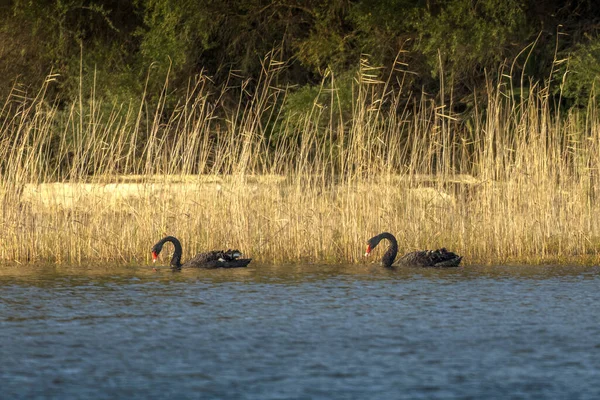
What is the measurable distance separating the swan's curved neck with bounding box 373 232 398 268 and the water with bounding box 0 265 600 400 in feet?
1.12

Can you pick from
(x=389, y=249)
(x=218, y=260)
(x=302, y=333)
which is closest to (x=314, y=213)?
(x=389, y=249)

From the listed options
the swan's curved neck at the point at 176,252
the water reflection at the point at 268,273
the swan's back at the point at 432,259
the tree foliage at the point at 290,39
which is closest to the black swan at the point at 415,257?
the swan's back at the point at 432,259

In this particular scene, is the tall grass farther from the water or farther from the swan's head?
the water

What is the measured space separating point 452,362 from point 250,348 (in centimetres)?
124

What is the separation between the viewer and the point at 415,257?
11.6 metres

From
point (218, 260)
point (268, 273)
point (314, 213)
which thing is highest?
point (314, 213)

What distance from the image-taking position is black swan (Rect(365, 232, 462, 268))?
1138 centimetres

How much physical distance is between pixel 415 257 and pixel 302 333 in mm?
3987

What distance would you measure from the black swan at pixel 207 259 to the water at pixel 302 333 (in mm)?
250

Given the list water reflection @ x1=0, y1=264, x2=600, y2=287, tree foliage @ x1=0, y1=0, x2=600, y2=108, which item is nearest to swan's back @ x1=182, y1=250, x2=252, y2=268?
water reflection @ x1=0, y1=264, x2=600, y2=287

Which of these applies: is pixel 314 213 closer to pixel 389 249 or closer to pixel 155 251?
pixel 389 249

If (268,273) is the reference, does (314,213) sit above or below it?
above

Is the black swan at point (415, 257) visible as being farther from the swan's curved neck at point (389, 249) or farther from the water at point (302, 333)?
the water at point (302, 333)

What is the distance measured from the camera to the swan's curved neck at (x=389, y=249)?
1165 centimetres
